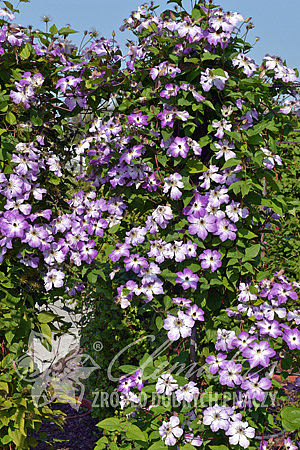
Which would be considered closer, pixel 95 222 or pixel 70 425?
pixel 95 222

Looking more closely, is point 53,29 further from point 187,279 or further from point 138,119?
point 187,279

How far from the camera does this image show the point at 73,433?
3783 millimetres

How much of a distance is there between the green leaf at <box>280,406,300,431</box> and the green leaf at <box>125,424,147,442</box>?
70cm

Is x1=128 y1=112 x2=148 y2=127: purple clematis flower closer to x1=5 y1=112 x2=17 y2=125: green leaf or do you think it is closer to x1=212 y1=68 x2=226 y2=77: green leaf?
x1=212 y1=68 x2=226 y2=77: green leaf

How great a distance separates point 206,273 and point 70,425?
7.44 ft

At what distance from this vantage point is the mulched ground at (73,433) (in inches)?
141

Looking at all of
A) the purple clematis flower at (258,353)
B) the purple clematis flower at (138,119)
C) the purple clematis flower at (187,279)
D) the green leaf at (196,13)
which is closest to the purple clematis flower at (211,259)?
the purple clematis flower at (187,279)

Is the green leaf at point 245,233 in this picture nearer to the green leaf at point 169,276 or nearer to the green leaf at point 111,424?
the green leaf at point 169,276

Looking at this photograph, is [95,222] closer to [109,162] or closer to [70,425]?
[109,162]

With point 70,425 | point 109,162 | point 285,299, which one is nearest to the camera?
A: point 285,299

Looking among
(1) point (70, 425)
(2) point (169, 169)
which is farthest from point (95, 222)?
(1) point (70, 425)

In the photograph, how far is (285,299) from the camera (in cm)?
239

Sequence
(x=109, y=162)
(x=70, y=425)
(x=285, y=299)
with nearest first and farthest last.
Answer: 1. (x=285, y=299)
2. (x=109, y=162)
3. (x=70, y=425)

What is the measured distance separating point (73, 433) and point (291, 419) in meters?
2.06
